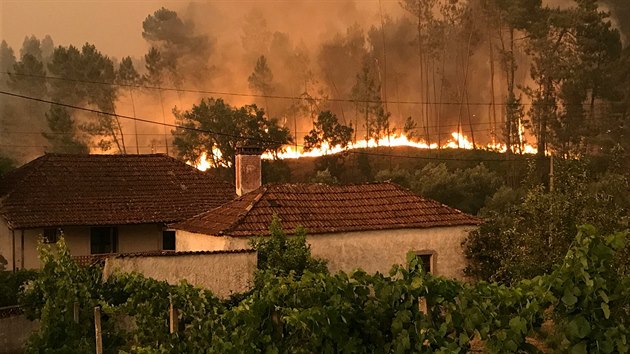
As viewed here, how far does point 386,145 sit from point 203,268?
186 ft

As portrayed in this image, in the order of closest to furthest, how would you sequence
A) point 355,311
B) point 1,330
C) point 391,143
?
point 355,311, point 1,330, point 391,143

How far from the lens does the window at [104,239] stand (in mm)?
30750

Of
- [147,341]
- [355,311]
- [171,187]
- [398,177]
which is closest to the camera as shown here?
[355,311]

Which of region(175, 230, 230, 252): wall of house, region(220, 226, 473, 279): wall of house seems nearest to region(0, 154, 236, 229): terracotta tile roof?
region(175, 230, 230, 252): wall of house

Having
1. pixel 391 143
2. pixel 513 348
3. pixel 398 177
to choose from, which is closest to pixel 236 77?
pixel 391 143

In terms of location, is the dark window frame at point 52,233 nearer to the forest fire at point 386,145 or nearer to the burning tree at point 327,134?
the forest fire at point 386,145

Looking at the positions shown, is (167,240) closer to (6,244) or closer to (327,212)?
(6,244)

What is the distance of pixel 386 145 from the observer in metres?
74.8

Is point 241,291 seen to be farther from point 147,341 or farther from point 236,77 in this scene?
point 236,77

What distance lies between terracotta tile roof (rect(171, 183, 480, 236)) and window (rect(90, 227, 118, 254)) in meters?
6.40

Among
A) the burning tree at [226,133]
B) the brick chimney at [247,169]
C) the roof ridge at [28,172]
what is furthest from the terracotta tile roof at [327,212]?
the burning tree at [226,133]

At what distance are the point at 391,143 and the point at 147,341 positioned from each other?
63447 millimetres

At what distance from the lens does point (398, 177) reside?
184 ft

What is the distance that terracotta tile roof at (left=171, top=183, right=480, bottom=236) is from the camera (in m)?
22.4
